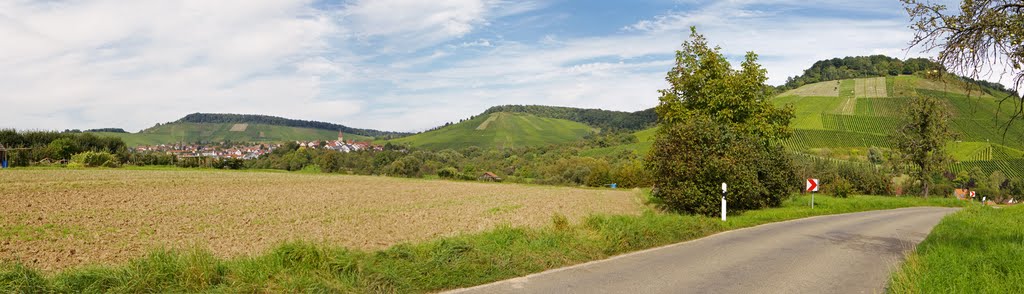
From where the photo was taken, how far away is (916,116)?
4278 centimetres

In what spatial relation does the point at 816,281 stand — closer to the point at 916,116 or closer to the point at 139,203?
the point at 139,203

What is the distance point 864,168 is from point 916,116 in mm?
26399

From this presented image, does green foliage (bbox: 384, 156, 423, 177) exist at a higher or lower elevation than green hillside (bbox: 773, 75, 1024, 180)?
lower

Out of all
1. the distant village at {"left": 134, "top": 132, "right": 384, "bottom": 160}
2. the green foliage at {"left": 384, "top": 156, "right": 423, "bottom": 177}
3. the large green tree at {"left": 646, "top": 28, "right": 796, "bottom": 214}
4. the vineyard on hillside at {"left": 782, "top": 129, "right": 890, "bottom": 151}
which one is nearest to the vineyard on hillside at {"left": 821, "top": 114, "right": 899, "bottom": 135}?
the vineyard on hillside at {"left": 782, "top": 129, "right": 890, "bottom": 151}

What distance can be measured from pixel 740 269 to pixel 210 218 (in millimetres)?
19393

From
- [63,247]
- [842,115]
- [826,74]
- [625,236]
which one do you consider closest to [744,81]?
[625,236]

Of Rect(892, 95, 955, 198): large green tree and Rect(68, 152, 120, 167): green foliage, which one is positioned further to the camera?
Rect(68, 152, 120, 167): green foliage

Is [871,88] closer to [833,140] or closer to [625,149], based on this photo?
[833,140]

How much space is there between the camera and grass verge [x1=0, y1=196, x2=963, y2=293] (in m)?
6.84

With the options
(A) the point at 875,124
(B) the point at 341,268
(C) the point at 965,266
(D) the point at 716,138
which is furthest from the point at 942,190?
(B) the point at 341,268

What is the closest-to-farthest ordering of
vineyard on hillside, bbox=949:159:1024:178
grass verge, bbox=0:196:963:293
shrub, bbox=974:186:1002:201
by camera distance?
grass verge, bbox=0:196:963:293 < shrub, bbox=974:186:1002:201 < vineyard on hillside, bbox=949:159:1024:178

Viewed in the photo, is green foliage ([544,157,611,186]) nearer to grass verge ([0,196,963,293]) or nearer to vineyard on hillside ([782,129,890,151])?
vineyard on hillside ([782,129,890,151])

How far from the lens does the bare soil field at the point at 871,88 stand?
11613 centimetres

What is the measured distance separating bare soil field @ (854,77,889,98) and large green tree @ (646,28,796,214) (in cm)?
10246
